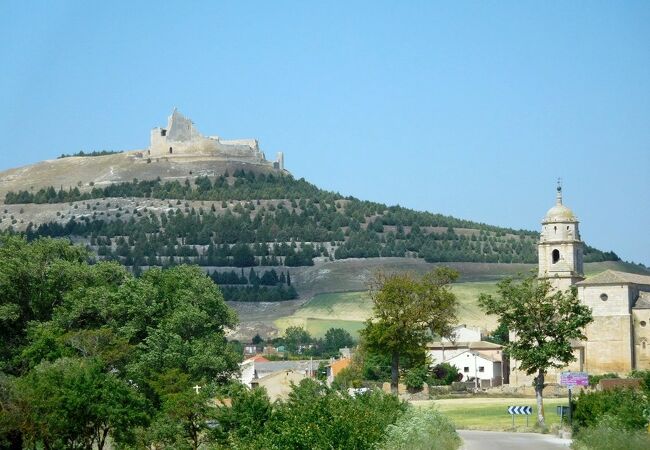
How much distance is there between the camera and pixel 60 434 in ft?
147

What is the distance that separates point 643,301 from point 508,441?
52138 millimetres

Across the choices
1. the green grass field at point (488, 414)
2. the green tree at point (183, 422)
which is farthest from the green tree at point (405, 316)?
the green tree at point (183, 422)

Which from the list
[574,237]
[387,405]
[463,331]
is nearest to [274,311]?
[463,331]

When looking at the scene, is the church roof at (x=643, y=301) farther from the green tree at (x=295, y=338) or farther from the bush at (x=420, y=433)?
the green tree at (x=295, y=338)

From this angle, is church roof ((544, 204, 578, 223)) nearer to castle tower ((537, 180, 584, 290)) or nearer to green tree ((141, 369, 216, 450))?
castle tower ((537, 180, 584, 290))

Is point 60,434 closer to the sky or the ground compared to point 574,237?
closer to the ground

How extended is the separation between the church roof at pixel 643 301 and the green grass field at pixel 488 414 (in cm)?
2101

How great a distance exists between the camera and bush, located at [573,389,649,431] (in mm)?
38344

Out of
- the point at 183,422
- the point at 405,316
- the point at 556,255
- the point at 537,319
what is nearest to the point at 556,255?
the point at 556,255

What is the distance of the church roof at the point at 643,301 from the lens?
94.7 metres

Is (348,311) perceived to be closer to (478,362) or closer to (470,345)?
(470,345)

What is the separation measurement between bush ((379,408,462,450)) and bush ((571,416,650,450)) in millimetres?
3416

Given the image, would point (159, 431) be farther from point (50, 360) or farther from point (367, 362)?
point (367, 362)

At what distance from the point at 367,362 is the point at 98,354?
44824 millimetres
